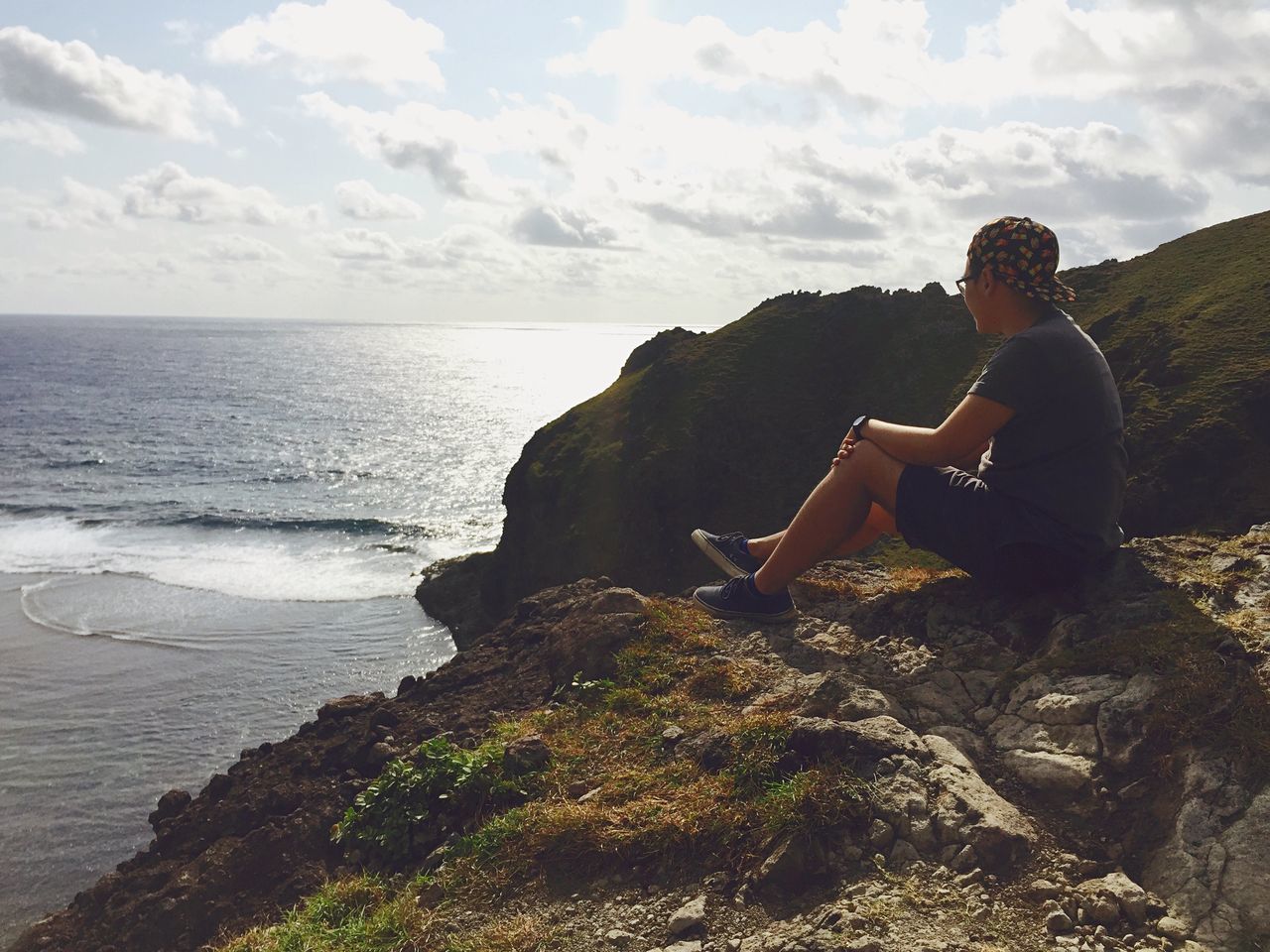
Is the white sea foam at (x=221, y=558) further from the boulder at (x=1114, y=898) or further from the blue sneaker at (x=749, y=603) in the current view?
the boulder at (x=1114, y=898)

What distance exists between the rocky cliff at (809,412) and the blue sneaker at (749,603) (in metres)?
12.2

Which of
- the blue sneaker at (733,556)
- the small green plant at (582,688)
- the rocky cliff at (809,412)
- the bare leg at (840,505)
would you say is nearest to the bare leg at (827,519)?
the bare leg at (840,505)

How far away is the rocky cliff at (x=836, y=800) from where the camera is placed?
163 inches

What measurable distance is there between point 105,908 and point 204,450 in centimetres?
6927

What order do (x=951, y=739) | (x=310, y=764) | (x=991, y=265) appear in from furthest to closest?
(x=310, y=764), (x=991, y=265), (x=951, y=739)

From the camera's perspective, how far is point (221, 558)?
1447 inches

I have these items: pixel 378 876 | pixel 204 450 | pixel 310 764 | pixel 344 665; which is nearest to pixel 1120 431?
pixel 378 876

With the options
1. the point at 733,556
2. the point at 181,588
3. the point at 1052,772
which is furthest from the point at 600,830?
the point at 181,588

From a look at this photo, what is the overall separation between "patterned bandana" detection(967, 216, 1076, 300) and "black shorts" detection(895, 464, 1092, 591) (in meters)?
1.37

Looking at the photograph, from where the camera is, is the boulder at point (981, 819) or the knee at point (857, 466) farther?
the knee at point (857, 466)

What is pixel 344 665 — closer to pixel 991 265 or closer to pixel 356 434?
pixel 991 265

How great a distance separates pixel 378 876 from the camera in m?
5.62

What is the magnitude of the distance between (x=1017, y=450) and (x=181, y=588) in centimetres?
3168

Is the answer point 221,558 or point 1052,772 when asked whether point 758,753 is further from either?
point 221,558
